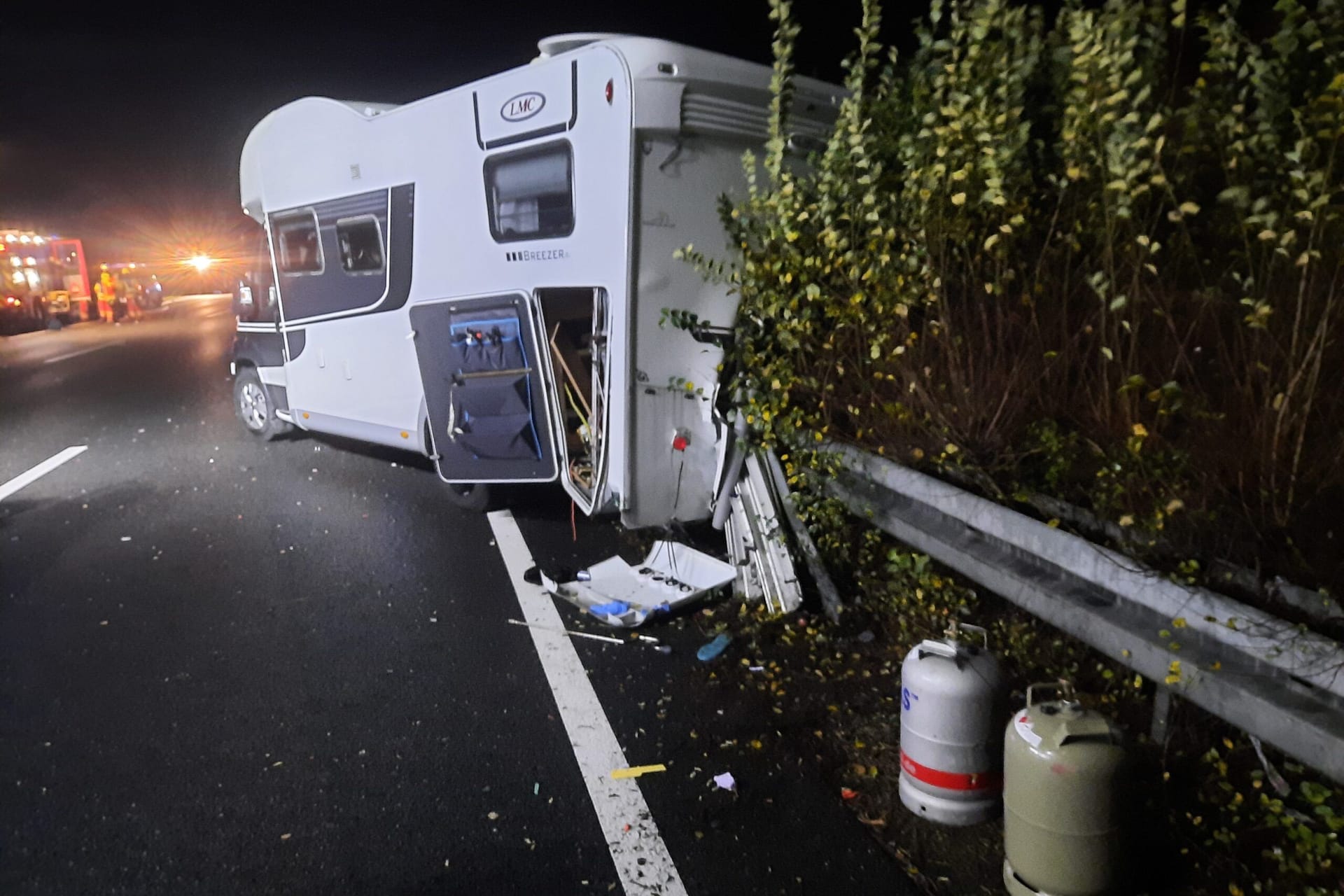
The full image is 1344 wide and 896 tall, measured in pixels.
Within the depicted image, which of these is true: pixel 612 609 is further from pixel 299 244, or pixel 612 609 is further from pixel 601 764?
pixel 299 244

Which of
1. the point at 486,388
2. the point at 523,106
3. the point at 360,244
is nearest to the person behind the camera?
the point at 523,106

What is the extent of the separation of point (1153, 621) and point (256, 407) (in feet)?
31.6

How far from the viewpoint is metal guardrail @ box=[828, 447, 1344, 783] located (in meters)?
2.54

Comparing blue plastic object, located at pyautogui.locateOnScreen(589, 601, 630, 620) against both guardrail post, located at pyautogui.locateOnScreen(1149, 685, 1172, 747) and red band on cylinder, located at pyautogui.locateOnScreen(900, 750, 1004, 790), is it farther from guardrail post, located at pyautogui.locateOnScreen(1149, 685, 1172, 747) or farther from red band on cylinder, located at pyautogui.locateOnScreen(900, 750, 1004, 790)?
guardrail post, located at pyautogui.locateOnScreen(1149, 685, 1172, 747)

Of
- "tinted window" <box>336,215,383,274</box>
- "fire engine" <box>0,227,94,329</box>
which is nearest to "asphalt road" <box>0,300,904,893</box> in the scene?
"tinted window" <box>336,215,383,274</box>

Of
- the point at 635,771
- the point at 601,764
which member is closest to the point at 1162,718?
the point at 635,771

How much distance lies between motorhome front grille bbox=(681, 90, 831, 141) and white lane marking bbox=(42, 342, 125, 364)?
1841 centimetres

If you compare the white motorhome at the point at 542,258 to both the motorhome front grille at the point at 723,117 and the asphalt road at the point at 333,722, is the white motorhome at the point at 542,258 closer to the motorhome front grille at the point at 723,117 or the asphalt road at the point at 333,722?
the motorhome front grille at the point at 723,117

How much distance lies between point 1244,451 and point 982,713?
128 cm

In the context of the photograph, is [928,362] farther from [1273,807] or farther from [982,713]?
→ [1273,807]

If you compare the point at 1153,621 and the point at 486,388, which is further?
the point at 486,388

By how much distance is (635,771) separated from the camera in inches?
151

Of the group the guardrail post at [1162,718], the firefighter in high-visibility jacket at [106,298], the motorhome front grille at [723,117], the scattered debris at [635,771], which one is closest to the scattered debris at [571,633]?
the scattered debris at [635,771]

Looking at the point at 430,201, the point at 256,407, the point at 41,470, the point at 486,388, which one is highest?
the point at 430,201
